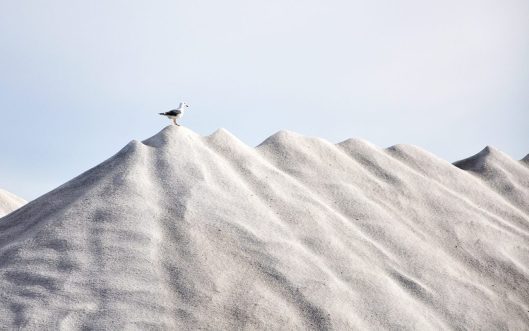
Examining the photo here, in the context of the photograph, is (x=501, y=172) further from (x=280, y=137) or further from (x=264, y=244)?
(x=264, y=244)

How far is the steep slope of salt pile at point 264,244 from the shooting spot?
307 inches

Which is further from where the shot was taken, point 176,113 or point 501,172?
point 501,172

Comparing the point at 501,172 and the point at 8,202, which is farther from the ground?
the point at 8,202

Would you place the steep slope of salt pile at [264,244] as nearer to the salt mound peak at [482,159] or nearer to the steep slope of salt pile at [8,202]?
the salt mound peak at [482,159]

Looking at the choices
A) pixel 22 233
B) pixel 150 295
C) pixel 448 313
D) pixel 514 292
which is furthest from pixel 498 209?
pixel 22 233

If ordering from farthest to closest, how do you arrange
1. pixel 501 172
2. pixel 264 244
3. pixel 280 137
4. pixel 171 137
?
1. pixel 501 172
2. pixel 280 137
3. pixel 171 137
4. pixel 264 244

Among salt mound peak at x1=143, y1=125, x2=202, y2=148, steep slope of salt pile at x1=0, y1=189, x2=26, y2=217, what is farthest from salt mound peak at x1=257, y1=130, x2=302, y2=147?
steep slope of salt pile at x1=0, y1=189, x2=26, y2=217

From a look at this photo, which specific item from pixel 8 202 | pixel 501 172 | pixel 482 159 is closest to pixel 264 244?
pixel 501 172

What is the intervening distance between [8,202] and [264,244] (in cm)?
906

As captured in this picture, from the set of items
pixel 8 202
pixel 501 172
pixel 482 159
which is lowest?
pixel 501 172

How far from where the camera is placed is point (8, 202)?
1603cm

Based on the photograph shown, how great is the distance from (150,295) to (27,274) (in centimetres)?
148

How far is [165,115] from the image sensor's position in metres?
10.4

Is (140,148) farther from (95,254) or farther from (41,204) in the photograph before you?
(95,254)
